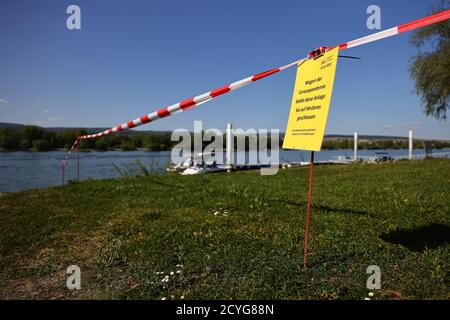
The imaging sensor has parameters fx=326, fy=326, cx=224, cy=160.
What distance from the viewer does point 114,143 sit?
2751 inches

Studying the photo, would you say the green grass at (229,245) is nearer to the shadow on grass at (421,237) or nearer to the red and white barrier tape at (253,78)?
the shadow on grass at (421,237)

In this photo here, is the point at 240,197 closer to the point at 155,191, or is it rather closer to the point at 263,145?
the point at 155,191

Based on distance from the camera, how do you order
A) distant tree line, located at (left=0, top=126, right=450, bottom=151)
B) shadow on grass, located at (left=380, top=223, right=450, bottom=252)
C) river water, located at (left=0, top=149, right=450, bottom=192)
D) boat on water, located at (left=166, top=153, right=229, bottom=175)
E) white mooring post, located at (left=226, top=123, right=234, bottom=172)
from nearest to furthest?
shadow on grass, located at (left=380, top=223, right=450, bottom=252) → river water, located at (left=0, top=149, right=450, bottom=192) → white mooring post, located at (left=226, top=123, right=234, bottom=172) → boat on water, located at (left=166, top=153, right=229, bottom=175) → distant tree line, located at (left=0, top=126, right=450, bottom=151)

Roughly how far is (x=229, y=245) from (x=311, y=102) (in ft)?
7.54

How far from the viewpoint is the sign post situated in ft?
11.8

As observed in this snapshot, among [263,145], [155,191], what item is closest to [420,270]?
[155,191]

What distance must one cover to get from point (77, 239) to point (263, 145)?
68.1 ft

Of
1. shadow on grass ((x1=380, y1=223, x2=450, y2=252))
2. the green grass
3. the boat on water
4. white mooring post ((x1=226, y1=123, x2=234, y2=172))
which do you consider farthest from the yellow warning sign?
the boat on water

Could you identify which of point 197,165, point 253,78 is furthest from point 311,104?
point 197,165

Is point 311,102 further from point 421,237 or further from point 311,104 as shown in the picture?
point 421,237

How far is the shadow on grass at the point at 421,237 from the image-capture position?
4645 millimetres

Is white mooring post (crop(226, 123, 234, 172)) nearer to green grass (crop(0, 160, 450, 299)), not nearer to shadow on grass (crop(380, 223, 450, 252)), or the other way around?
green grass (crop(0, 160, 450, 299))

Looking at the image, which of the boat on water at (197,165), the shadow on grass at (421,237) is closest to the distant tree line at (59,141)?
the boat on water at (197,165)

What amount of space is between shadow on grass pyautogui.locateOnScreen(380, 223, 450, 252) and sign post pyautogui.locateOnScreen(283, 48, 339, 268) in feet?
5.88
